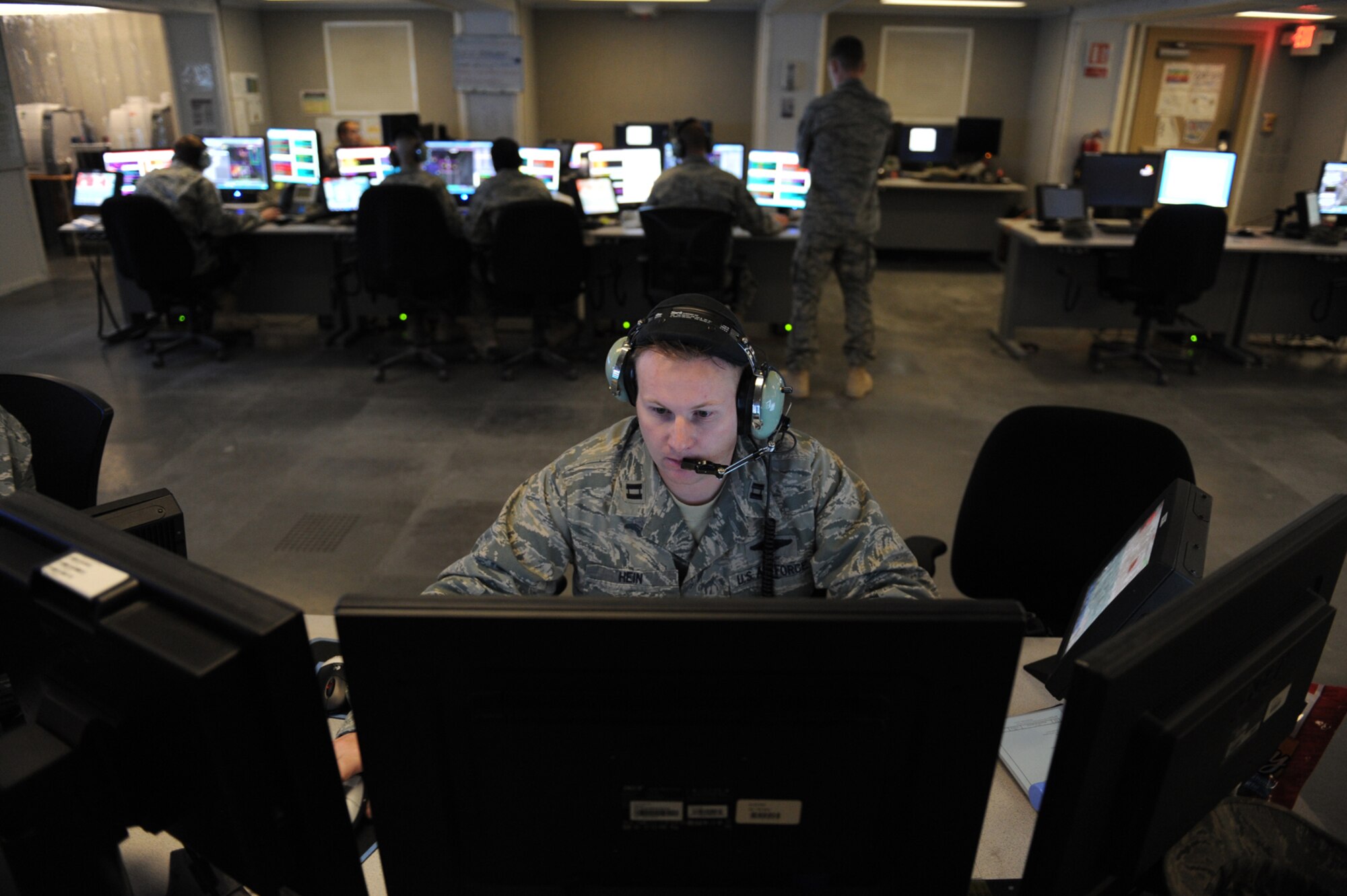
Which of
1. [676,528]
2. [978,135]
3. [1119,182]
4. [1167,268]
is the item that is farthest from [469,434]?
[978,135]

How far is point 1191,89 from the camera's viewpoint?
28.6ft

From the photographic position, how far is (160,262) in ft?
16.1

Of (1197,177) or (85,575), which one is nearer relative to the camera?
(85,575)

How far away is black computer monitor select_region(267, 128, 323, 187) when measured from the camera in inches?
238

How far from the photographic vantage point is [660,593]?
1.41 metres

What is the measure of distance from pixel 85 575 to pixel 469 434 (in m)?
3.59

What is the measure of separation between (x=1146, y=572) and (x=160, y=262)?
518cm

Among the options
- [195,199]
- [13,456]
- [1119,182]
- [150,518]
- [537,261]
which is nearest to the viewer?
[150,518]

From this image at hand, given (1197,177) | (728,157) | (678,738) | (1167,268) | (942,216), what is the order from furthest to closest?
(942,216)
(728,157)
(1197,177)
(1167,268)
(678,738)

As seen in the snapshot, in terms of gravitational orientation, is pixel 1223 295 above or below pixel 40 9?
below

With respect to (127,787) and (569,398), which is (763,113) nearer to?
(569,398)

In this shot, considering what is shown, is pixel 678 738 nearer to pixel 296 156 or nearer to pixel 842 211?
pixel 842 211

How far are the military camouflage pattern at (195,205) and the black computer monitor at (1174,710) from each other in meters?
5.44

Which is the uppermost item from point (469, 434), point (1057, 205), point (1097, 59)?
point (1097, 59)
